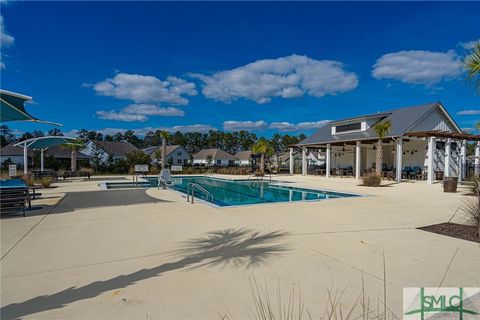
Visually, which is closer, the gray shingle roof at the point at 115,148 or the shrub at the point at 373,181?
the shrub at the point at 373,181

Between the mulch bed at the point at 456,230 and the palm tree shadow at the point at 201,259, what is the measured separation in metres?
3.29

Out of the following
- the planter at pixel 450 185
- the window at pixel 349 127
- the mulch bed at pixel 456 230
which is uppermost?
the window at pixel 349 127

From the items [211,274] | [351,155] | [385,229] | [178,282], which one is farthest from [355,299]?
[351,155]

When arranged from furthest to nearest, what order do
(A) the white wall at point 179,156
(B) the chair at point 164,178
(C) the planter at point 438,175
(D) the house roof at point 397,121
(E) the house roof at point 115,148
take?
(A) the white wall at point 179,156 → (E) the house roof at point 115,148 → (C) the planter at point 438,175 → (D) the house roof at point 397,121 → (B) the chair at point 164,178

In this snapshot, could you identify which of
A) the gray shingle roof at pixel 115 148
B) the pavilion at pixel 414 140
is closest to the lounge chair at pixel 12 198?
the pavilion at pixel 414 140

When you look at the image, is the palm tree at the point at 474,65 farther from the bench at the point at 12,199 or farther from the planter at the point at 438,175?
the planter at the point at 438,175

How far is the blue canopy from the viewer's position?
263 inches

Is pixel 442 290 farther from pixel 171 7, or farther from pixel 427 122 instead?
pixel 427 122

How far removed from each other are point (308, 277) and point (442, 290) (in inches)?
55.8

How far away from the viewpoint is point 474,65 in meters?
5.77

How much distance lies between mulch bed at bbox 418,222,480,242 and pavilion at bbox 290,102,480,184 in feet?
48.0

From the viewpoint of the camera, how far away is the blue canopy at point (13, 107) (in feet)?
21.9

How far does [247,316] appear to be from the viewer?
2648 millimetres

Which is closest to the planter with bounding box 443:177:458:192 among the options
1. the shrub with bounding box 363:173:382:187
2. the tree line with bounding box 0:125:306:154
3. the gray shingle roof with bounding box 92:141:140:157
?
the shrub with bounding box 363:173:382:187
